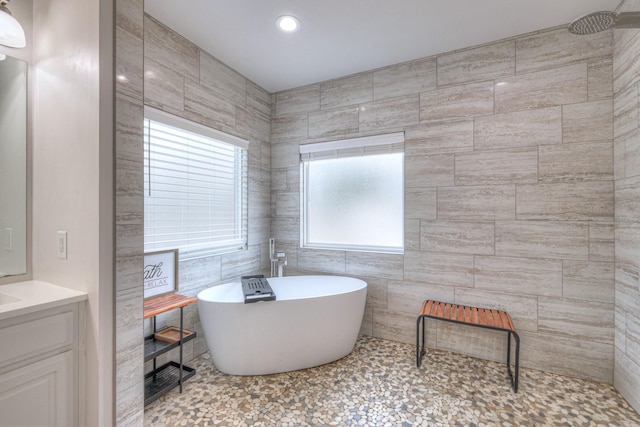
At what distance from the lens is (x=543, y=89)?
218 centimetres

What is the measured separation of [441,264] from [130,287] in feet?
7.57

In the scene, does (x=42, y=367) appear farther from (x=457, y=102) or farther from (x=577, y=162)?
(x=577, y=162)

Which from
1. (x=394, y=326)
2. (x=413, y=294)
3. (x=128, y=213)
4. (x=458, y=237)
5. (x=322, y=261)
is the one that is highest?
(x=128, y=213)

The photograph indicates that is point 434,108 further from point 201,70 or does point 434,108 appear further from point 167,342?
point 167,342

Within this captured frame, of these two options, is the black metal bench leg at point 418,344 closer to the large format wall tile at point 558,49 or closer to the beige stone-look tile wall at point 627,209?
the beige stone-look tile wall at point 627,209

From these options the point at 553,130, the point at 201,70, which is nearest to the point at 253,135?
the point at 201,70

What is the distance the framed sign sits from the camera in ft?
6.28

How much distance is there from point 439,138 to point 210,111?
2045 millimetres

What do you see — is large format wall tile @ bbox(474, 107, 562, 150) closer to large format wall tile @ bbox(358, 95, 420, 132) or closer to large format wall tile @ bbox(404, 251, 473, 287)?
large format wall tile @ bbox(358, 95, 420, 132)

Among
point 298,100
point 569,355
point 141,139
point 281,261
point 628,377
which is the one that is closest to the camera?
point 141,139

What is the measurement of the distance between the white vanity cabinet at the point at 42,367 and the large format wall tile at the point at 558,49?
3.30 metres

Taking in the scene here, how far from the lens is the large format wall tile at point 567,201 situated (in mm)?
2027

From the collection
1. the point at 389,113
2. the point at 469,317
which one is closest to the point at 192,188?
the point at 389,113

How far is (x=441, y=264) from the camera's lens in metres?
2.50
